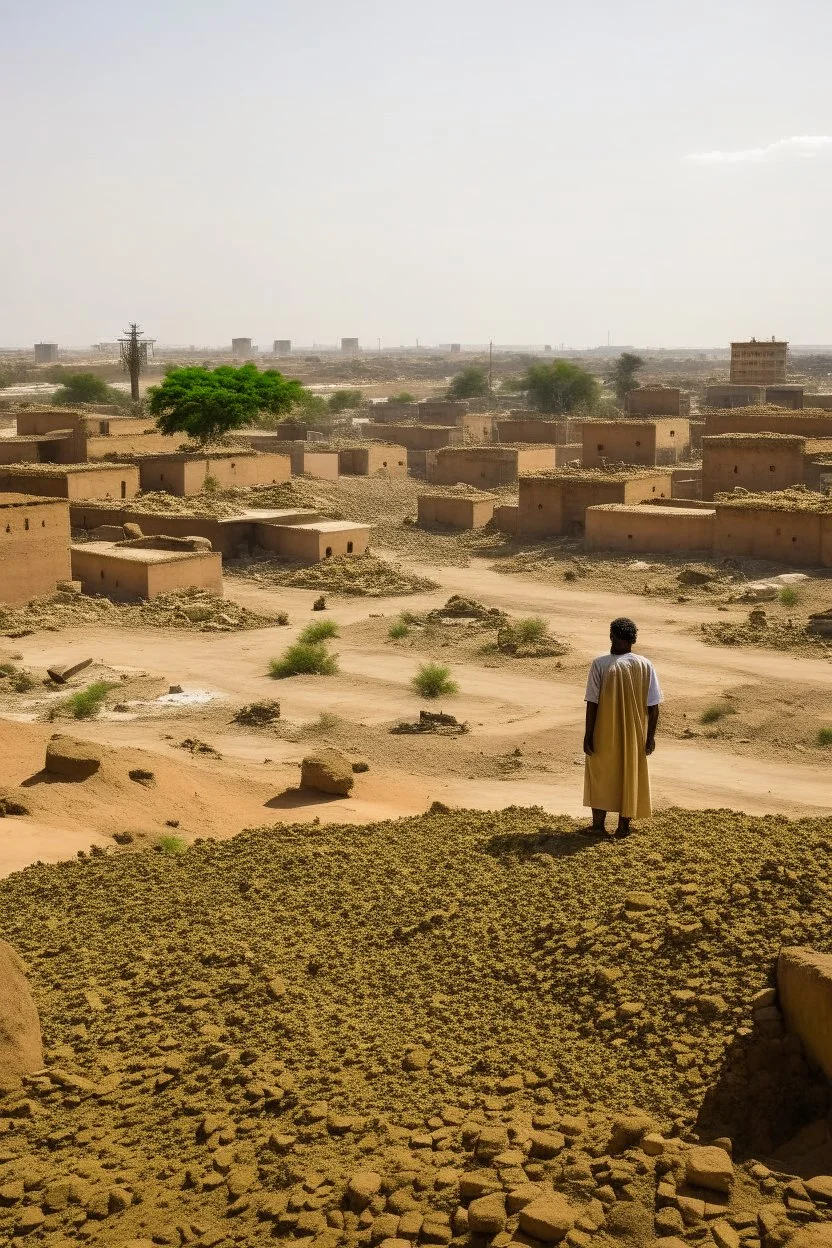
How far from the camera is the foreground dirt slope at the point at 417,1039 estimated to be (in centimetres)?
486

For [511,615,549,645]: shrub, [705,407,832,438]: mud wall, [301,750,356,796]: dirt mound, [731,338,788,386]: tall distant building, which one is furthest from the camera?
[731,338,788,386]: tall distant building

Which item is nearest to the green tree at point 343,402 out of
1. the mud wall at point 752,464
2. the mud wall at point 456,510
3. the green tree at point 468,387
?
the green tree at point 468,387

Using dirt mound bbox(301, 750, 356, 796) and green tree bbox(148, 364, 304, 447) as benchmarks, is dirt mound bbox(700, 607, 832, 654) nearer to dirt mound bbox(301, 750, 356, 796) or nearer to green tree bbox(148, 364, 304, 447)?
dirt mound bbox(301, 750, 356, 796)

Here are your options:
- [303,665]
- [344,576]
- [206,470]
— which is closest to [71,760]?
[303,665]

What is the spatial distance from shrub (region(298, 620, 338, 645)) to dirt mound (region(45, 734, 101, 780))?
10044mm

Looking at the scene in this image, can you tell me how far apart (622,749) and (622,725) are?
0.14 meters

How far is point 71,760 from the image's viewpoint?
1220 centimetres

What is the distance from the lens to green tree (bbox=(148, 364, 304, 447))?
40094 millimetres

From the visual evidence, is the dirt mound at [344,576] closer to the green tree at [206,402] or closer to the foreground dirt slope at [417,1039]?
the green tree at [206,402]

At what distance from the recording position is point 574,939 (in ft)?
21.5

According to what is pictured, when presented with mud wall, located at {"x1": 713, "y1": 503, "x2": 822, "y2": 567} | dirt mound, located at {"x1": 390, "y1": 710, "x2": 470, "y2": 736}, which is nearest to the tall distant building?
mud wall, located at {"x1": 713, "y1": 503, "x2": 822, "y2": 567}

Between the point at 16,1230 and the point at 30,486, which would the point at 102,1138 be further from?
the point at 30,486

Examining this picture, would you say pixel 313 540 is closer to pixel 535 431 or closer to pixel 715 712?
pixel 715 712

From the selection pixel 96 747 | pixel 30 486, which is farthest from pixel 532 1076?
pixel 30 486
